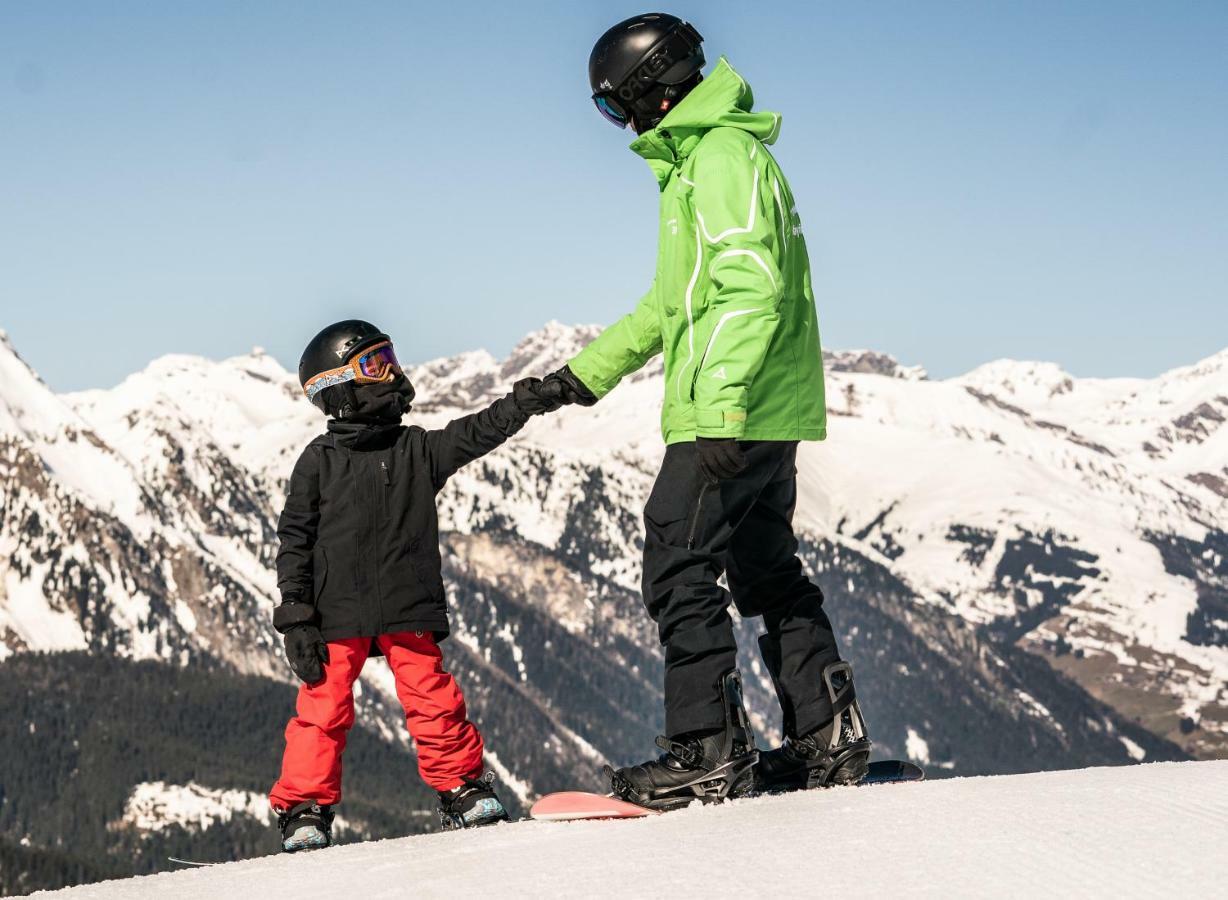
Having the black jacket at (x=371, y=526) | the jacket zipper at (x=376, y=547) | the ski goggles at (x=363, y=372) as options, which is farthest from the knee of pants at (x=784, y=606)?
the ski goggles at (x=363, y=372)

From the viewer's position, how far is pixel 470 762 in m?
9.62

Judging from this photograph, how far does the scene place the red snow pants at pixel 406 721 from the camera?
30.5 feet

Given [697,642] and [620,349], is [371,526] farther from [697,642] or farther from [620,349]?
[697,642]

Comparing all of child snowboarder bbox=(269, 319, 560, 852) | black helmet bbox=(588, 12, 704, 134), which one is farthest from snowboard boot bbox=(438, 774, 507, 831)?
black helmet bbox=(588, 12, 704, 134)

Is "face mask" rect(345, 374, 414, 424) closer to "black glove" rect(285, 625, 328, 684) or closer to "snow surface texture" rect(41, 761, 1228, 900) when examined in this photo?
"black glove" rect(285, 625, 328, 684)

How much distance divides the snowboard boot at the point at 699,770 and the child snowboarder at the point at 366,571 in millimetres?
1635

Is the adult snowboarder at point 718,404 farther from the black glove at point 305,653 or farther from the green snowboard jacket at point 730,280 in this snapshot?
the black glove at point 305,653

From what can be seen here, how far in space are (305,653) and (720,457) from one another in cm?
318

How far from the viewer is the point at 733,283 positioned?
25.8 feet

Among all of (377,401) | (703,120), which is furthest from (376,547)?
(703,120)

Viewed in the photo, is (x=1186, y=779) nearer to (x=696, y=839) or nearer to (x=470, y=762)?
(x=696, y=839)

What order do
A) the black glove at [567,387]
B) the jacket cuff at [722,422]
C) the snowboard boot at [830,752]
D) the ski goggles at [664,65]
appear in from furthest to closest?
the black glove at [567,387] < the snowboard boot at [830,752] < the ski goggles at [664,65] < the jacket cuff at [722,422]

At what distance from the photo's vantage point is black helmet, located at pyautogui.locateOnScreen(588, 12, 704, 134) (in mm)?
8516

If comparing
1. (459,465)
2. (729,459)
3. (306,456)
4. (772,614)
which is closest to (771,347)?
(729,459)
